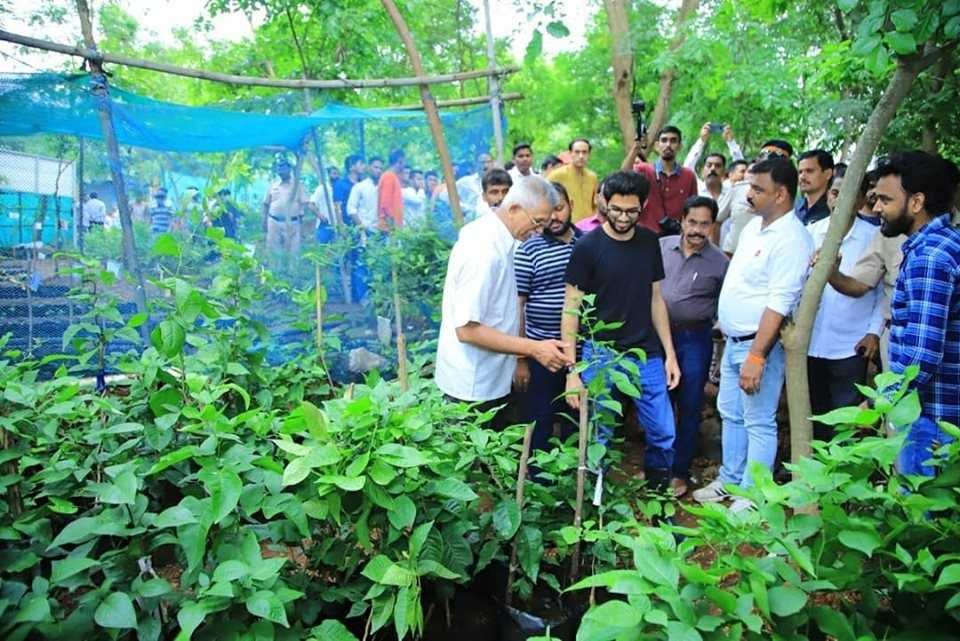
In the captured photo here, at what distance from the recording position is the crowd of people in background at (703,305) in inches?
92.3

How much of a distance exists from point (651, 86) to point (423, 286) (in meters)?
9.03

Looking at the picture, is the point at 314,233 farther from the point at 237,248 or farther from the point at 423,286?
the point at 237,248

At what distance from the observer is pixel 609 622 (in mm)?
1138

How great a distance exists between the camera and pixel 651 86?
12531 mm

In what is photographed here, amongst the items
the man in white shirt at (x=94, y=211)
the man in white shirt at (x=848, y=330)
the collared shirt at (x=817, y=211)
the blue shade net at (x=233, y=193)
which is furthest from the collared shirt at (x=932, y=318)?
the man in white shirt at (x=94, y=211)

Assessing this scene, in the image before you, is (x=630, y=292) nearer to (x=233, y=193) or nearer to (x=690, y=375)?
(x=690, y=375)

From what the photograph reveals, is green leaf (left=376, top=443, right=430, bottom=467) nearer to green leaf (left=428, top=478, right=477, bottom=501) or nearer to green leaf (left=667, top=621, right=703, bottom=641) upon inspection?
green leaf (left=428, top=478, right=477, bottom=501)

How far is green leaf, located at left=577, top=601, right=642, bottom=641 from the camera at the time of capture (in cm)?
114

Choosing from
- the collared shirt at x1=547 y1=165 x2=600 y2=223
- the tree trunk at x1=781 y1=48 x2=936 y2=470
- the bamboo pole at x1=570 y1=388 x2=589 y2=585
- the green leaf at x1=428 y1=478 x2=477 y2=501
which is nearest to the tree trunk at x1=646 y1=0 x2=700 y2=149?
the collared shirt at x1=547 y1=165 x2=600 y2=223

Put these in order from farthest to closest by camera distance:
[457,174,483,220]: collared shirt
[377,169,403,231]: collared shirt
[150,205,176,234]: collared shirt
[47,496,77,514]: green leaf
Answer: [457,174,483,220]: collared shirt, [377,169,403,231]: collared shirt, [150,205,176,234]: collared shirt, [47,496,77,514]: green leaf

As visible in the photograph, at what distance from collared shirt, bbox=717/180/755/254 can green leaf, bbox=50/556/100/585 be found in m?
3.97

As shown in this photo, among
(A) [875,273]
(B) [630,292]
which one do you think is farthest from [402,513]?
(A) [875,273]

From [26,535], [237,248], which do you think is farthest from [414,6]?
[26,535]

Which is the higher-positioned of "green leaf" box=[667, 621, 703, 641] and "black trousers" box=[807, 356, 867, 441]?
"green leaf" box=[667, 621, 703, 641]
